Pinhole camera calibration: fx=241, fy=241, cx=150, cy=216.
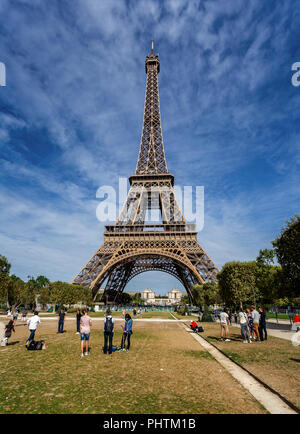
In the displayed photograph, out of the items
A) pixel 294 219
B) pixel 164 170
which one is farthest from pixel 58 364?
pixel 164 170

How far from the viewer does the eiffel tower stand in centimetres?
4422


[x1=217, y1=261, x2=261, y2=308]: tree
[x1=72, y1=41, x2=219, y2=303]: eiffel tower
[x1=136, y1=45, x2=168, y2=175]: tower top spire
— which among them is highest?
[x1=136, y1=45, x2=168, y2=175]: tower top spire

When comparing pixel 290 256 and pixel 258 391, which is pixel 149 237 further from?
pixel 258 391

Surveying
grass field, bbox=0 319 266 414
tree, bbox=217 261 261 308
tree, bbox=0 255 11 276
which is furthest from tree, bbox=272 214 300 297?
tree, bbox=0 255 11 276

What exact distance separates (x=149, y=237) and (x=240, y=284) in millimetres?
24448

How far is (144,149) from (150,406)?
198ft

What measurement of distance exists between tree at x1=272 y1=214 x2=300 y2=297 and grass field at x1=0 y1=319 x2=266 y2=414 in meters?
16.5

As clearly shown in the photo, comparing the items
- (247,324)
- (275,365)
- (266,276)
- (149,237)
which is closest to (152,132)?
(149,237)

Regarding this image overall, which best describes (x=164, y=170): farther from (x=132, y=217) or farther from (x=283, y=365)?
(x=283, y=365)

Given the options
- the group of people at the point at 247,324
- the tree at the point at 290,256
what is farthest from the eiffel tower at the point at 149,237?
the group of people at the point at 247,324

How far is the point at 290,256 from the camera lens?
22625mm

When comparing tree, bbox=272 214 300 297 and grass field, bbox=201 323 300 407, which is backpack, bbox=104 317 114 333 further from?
tree, bbox=272 214 300 297

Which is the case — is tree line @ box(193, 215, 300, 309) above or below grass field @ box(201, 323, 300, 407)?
above
